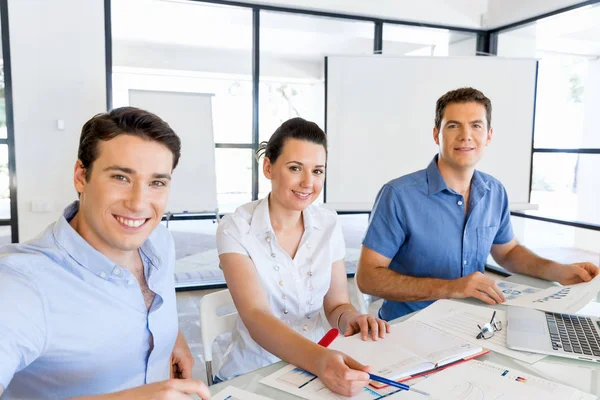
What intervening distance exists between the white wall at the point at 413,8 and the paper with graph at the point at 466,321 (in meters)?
3.36

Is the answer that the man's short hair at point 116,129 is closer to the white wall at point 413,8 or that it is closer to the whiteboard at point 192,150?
the whiteboard at point 192,150

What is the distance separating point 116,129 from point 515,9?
449cm

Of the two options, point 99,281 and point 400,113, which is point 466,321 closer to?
point 99,281

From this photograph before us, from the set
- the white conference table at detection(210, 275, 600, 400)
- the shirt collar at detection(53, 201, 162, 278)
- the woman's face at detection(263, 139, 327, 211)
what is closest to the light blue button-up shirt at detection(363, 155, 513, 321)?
the woman's face at detection(263, 139, 327, 211)

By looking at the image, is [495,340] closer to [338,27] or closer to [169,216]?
[169,216]

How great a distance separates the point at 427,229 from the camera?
181 cm

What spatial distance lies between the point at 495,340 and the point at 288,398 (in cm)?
60

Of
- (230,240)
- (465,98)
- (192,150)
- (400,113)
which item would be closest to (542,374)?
(230,240)

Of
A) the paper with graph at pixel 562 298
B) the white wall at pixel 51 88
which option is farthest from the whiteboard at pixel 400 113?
the paper with graph at pixel 562 298

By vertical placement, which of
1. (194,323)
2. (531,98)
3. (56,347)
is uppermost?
(531,98)

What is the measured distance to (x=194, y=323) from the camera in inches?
130

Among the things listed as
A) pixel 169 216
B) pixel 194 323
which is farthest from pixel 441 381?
pixel 169 216

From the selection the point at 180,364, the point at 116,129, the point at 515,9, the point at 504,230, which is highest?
the point at 515,9

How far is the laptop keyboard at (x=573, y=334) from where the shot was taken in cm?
113
